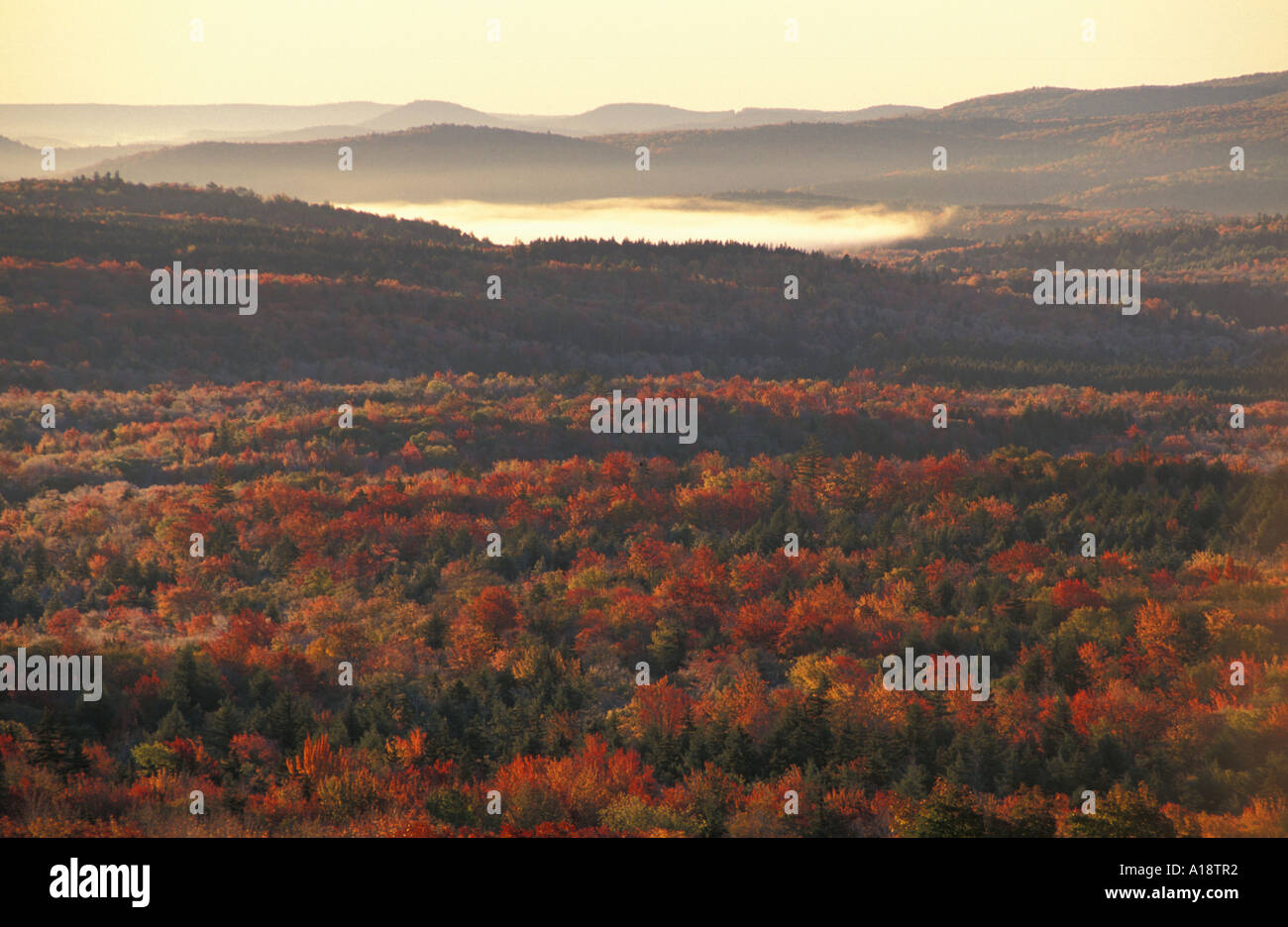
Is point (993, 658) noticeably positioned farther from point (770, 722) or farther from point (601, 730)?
point (601, 730)

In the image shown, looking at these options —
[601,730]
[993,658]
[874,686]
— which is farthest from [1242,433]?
[601,730]

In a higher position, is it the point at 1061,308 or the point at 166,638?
the point at 1061,308

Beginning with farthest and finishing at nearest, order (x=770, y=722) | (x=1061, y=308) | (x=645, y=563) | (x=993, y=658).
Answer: (x=1061, y=308) < (x=645, y=563) < (x=993, y=658) < (x=770, y=722)

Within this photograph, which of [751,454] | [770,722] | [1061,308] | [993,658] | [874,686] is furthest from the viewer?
[1061,308]

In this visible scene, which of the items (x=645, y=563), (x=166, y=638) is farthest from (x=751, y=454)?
(x=166, y=638)

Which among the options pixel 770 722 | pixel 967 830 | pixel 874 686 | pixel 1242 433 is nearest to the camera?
pixel 967 830
